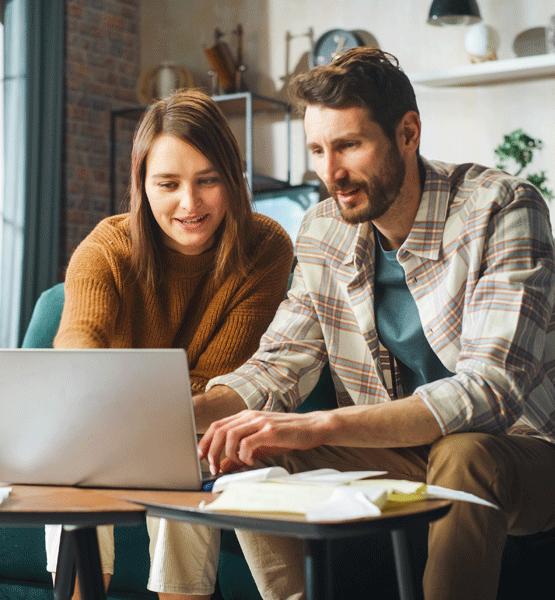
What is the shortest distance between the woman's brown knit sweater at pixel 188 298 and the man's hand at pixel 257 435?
629mm

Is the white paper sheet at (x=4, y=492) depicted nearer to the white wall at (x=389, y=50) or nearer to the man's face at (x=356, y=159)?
the man's face at (x=356, y=159)

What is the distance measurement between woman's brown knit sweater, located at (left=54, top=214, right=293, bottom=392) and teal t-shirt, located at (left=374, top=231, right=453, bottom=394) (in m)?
0.36

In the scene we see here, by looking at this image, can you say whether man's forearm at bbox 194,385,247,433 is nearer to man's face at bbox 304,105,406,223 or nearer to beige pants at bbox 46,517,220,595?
beige pants at bbox 46,517,220,595

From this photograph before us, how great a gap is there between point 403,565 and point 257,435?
31 cm

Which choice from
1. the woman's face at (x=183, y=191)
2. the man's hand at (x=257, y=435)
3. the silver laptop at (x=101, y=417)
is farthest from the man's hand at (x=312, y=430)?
the woman's face at (x=183, y=191)

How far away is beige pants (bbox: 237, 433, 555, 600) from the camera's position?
3.48ft

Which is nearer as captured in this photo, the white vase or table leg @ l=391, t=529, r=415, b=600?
table leg @ l=391, t=529, r=415, b=600

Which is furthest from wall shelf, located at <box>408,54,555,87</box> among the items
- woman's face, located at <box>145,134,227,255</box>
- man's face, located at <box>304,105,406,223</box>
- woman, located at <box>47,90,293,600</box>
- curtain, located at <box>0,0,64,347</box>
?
man's face, located at <box>304,105,406,223</box>

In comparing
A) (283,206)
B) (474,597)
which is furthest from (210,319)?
(283,206)

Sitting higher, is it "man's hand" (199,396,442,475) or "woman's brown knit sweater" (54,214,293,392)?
"woman's brown knit sweater" (54,214,293,392)

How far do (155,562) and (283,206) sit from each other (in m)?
3.15

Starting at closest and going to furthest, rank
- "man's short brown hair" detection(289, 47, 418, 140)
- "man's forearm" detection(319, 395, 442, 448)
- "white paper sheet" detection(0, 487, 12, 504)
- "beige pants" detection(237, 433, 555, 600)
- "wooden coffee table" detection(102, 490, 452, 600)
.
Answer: "wooden coffee table" detection(102, 490, 452, 600) < "white paper sheet" detection(0, 487, 12, 504) < "beige pants" detection(237, 433, 555, 600) < "man's forearm" detection(319, 395, 442, 448) < "man's short brown hair" detection(289, 47, 418, 140)

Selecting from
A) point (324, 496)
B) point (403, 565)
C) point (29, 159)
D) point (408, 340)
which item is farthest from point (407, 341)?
point (29, 159)

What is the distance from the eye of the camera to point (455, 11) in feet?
12.6
